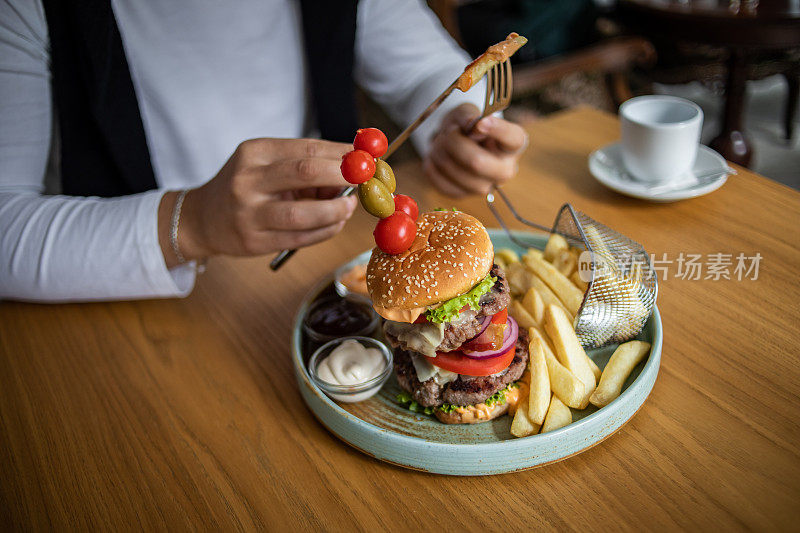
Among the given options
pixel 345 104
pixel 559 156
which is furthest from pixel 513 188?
pixel 345 104

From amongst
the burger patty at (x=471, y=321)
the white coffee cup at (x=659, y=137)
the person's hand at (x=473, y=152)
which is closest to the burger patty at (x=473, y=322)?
the burger patty at (x=471, y=321)

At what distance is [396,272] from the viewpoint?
1243 millimetres

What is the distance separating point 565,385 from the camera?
48.8 inches

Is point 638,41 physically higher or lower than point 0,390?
lower

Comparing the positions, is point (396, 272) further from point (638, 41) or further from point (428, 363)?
point (638, 41)

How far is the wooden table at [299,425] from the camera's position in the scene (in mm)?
1083

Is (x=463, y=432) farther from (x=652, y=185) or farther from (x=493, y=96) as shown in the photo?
(x=652, y=185)

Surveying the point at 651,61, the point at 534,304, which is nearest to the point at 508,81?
the point at 534,304

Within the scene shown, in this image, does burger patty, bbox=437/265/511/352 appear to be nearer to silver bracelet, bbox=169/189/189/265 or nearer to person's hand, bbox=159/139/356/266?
person's hand, bbox=159/139/356/266

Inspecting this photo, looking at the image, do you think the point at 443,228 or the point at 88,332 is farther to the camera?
the point at 88,332

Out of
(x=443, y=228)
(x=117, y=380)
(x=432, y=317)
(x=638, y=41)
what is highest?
(x=443, y=228)

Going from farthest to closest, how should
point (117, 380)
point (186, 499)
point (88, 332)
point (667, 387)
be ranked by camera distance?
1. point (88, 332)
2. point (117, 380)
3. point (667, 387)
4. point (186, 499)

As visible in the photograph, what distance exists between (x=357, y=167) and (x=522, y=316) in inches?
24.5

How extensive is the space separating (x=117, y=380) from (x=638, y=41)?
18.1ft
